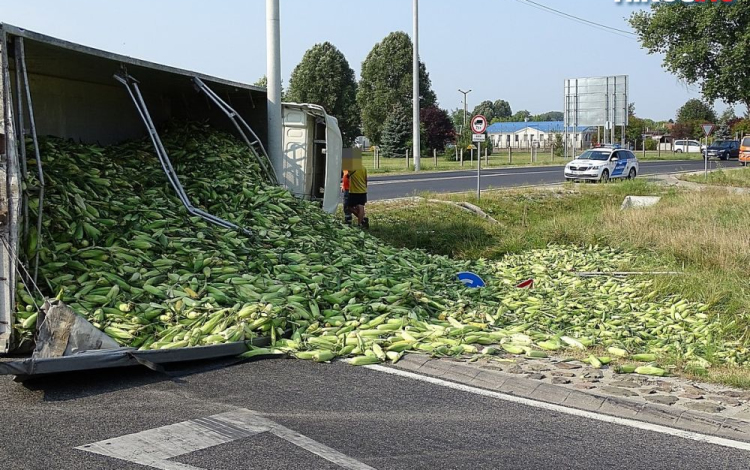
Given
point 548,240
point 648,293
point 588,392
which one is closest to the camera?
point 588,392

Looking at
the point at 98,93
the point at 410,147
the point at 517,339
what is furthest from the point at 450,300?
the point at 410,147

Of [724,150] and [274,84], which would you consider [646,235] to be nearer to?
[274,84]

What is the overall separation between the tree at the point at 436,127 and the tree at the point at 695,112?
56.7 meters

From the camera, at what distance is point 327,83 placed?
68.6 metres

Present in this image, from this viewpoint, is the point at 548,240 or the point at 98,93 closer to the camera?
the point at 98,93

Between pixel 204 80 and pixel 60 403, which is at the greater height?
pixel 204 80

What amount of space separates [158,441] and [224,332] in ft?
6.85

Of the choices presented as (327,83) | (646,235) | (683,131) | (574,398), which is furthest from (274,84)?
(683,131)

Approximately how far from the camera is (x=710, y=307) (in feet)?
29.8

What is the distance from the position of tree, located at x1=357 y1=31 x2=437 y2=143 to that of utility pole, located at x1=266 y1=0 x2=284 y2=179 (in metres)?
56.3

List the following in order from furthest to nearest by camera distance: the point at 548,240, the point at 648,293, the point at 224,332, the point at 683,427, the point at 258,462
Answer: the point at 548,240
the point at 648,293
the point at 224,332
the point at 683,427
the point at 258,462

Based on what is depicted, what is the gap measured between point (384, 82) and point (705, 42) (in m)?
35.3

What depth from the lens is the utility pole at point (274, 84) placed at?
12.5 meters

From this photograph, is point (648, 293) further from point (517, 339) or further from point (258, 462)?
point (258, 462)
